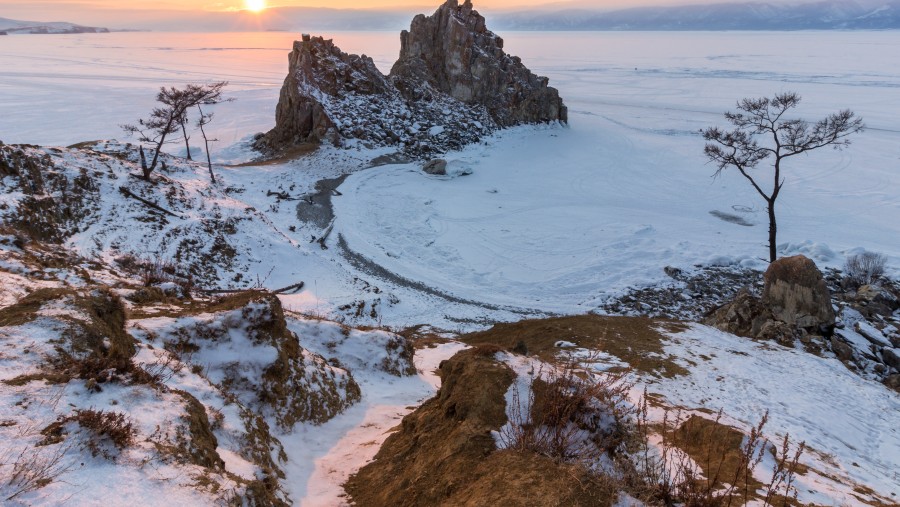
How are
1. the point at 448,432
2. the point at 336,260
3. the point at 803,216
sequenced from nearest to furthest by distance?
1. the point at 448,432
2. the point at 336,260
3. the point at 803,216

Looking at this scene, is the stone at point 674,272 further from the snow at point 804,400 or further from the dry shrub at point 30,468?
the dry shrub at point 30,468

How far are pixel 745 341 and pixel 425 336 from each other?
9.46m

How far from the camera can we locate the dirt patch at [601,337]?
39.3ft

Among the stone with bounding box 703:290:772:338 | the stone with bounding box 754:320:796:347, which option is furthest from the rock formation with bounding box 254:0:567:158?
the stone with bounding box 754:320:796:347

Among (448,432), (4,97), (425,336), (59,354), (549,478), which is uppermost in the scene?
(4,97)

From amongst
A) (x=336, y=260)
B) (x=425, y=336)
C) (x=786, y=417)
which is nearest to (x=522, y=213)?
(x=336, y=260)

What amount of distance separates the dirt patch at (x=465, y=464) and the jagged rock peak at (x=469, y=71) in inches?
1907

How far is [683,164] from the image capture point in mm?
40062

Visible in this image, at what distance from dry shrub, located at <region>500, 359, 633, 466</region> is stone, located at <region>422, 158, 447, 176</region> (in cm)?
3249

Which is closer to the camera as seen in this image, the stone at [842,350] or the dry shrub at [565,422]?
the dry shrub at [565,422]

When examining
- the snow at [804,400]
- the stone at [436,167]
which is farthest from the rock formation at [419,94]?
the snow at [804,400]

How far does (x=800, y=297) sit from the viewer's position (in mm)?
15062

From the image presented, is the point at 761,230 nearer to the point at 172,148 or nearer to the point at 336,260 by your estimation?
the point at 336,260

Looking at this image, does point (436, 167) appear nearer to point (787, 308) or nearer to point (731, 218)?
point (731, 218)
